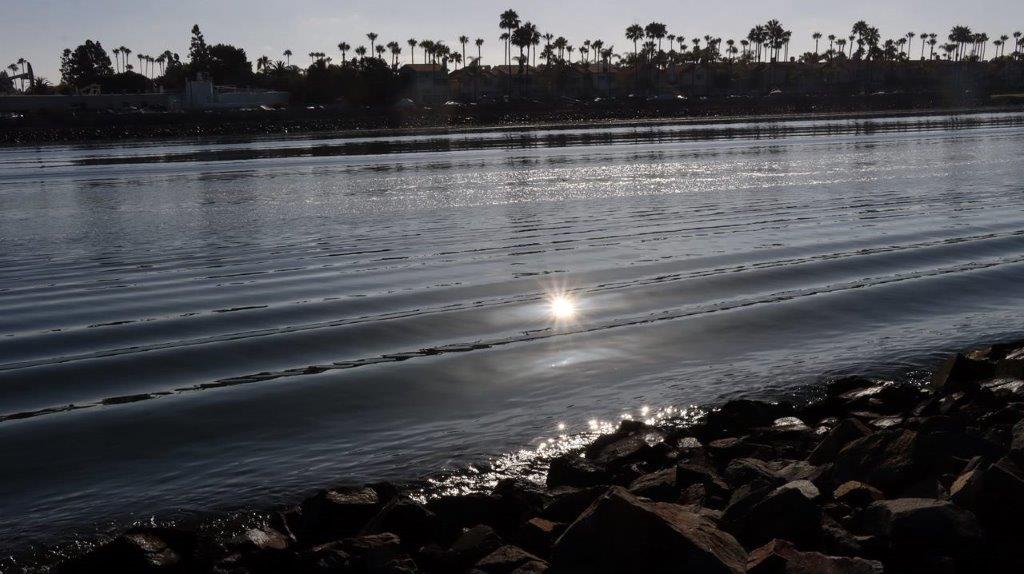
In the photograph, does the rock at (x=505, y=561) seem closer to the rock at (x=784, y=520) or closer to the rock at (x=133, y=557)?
the rock at (x=784, y=520)

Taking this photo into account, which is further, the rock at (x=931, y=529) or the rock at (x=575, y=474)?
the rock at (x=575, y=474)

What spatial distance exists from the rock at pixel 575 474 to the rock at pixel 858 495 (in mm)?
1823

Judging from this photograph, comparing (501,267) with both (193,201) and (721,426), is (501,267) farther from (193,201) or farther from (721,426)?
(193,201)

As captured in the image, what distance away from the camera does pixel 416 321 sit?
1398 centimetres

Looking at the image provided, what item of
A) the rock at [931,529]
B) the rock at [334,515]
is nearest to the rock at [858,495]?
the rock at [931,529]

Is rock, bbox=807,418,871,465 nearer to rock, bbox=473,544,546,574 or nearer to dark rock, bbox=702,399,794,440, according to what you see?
dark rock, bbox=702,399,794,440

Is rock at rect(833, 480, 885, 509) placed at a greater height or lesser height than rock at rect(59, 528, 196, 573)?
greater

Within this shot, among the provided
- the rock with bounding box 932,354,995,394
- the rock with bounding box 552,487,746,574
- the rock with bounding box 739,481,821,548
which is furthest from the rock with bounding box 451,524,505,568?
the rock with bounding box 932,354,995,394

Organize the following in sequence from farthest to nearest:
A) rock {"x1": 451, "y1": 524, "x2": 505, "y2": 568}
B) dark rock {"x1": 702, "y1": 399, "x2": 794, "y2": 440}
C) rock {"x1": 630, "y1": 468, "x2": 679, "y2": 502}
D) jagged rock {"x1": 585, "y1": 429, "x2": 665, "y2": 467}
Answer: dark rock {"x1": 702, "y1": 399, "x2": 794, "y2": 440}
jagged rock {"x1": 585, "y1": 429, "x2": 665, "y2": 467}
rock {"x1": 630, "y1": 468, "x2": 679, "y2": 502}
rock {"x1": 451, "y1": 524, "x2": 505, "y2": 568}

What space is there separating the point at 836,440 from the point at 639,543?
2.70 m

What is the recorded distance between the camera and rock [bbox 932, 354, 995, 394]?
9789 millimetres

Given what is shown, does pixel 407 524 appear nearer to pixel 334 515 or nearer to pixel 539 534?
pixel 334 515

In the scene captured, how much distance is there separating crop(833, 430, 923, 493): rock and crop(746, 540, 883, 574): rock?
136 cm

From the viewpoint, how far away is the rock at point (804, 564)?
17.9 feet
